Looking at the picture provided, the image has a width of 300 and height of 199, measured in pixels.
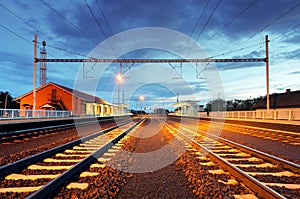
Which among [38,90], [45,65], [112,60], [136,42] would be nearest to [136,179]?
[136,42]

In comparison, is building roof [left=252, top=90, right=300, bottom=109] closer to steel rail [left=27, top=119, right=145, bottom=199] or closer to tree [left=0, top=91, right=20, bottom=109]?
steel rail [left=27, top=119, right=145, bottom=199]

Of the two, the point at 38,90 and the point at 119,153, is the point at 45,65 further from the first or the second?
the point at 119,153

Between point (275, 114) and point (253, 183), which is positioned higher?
point (275, 114)

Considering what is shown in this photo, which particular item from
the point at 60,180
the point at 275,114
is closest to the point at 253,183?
the point at 60,180

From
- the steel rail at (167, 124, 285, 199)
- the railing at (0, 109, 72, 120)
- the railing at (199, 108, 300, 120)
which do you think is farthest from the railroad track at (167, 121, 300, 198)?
the railing at (0, 109, 72, 120)

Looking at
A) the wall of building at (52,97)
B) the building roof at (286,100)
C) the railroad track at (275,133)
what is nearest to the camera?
the railroad track at (275,133)

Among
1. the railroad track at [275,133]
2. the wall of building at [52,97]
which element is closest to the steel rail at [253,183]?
the railroad track at [275,133]

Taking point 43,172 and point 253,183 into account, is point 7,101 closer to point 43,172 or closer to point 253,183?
point 43,172

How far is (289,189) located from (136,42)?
18930 mm

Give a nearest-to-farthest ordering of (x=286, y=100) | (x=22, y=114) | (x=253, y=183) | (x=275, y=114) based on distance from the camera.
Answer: (x=253, y=183), (x=22, y=114), (x=275, y=114), (x=286, y=100)

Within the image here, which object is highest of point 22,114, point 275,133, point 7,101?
point 7,101

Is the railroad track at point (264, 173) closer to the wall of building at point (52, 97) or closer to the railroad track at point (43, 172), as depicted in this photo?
the railroad track at point (43, 172)

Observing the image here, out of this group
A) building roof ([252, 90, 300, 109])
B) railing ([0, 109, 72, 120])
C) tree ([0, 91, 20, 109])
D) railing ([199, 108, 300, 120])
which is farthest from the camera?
tree ([0, 91, 20, 109])

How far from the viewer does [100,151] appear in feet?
27.8
